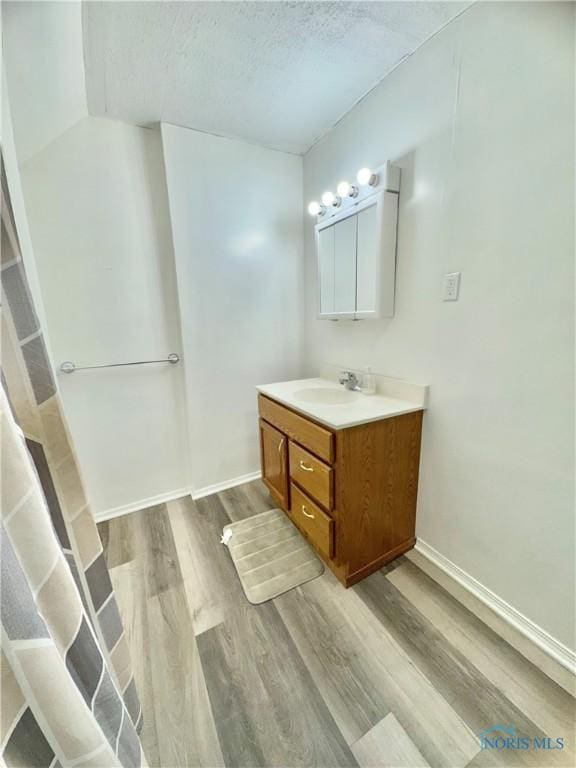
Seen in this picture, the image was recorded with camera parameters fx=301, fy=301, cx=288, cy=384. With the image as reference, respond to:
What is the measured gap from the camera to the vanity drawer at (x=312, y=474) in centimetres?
134

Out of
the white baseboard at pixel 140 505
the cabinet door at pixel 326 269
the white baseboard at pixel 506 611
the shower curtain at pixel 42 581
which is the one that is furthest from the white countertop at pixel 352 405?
the white baseboard at pixel 140 505

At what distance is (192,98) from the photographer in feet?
4.94

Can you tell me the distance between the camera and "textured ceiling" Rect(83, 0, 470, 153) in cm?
109

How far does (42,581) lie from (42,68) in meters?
1.72

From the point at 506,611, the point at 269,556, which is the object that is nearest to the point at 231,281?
the point at 269,556

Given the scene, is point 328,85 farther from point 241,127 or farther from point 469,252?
point 469,252

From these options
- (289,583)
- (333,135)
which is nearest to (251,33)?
(333,135)

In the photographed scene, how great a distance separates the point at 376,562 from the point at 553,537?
2.42 ft

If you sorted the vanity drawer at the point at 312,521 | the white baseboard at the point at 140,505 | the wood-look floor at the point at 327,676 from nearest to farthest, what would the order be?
the wood-look floor at the point at 327,676, the vanity drawer at the point at 312,521, the white baseboard at the point at 140,505

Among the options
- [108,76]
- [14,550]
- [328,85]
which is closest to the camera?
[14,550]

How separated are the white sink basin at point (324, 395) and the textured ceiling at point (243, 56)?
1528 millimetres

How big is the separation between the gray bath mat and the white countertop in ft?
2.57

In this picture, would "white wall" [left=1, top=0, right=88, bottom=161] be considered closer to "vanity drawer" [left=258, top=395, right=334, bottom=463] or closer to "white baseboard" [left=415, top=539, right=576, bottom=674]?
"vanity drawer" [left=258, top=395, right=334, bottom=463]

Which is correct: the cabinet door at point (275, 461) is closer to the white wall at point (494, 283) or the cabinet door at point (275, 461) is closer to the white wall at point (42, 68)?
the white wall at point (494, 283)
